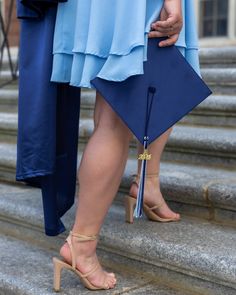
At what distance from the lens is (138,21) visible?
5.73ft

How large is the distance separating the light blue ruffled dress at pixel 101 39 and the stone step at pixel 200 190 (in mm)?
727

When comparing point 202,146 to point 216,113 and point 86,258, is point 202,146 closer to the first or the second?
point 216,113

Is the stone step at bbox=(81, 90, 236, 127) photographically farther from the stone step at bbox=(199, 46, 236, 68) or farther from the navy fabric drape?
the navy fabric drape

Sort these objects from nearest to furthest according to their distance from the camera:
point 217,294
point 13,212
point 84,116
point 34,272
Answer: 1. point 217,294
2. point 34,272
3. point 13,212
4. point 84,116

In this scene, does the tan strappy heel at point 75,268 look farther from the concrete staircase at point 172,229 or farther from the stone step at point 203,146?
the stone step at point 203,146

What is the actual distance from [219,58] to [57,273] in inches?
90.9

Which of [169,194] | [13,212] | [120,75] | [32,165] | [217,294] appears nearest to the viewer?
[120,75]

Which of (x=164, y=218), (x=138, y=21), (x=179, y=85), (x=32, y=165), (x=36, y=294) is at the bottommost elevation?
(x=36, y=294)

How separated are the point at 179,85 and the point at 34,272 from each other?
869mm

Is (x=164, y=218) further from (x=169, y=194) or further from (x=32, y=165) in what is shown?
(x=32, y=165)

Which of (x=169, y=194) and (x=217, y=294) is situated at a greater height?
(x=169, y=194)

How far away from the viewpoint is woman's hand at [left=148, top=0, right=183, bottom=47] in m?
1.80

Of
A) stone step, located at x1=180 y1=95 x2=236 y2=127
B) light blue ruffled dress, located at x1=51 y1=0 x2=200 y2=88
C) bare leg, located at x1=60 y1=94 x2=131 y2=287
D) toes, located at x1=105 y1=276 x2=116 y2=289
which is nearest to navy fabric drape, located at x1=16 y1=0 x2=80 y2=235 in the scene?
light blue ruffled dress, located at x1=51 y1=0 x2=200 y2=88

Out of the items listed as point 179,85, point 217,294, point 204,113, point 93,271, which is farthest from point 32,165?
point 204,113
